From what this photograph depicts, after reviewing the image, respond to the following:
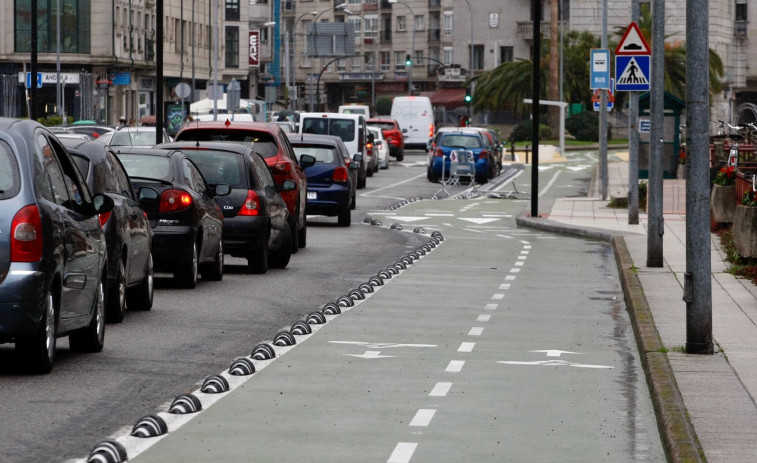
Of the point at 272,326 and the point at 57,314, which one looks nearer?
the point at 57,314

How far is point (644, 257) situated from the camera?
23.7m

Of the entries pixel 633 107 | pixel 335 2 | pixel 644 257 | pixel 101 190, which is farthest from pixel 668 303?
pixel 335 2

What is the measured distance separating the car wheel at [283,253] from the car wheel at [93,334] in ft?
30.2

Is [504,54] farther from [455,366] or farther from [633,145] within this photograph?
[455,366]

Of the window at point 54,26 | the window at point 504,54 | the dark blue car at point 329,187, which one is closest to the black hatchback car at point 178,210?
the dark blue car at point 329,187

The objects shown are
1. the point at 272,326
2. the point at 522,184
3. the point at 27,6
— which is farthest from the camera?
the point at 27,6

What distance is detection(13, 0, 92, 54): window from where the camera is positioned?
276ft

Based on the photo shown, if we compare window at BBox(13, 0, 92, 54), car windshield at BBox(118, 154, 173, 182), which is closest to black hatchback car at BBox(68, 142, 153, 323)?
car windshield at BBox(118, 154, 173, 182)

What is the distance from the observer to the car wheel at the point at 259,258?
829 inches

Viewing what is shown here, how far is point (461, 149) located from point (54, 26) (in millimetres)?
35751

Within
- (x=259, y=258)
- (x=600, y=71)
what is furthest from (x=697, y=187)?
(x=600, y=71)

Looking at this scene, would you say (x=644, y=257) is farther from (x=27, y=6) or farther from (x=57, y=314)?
(x=27, y=6)

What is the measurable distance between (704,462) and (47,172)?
5.37 m

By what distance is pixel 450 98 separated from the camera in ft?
427
